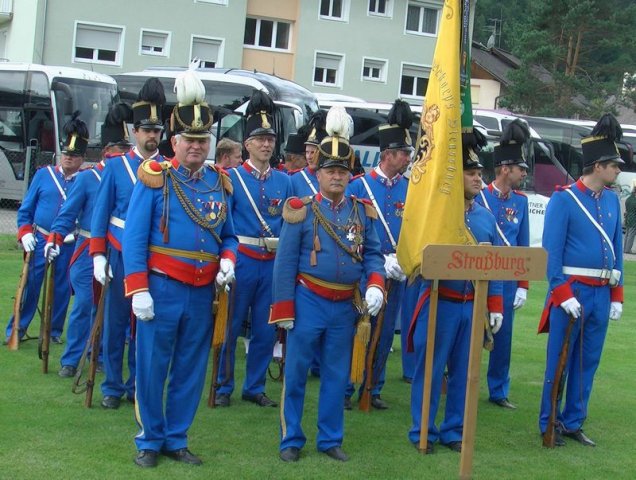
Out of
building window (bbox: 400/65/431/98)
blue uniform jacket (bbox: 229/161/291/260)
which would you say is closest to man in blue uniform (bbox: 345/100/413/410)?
blue uniform jacket (bbox: 229/161/291/260)

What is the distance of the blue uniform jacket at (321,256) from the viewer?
6.54 meters

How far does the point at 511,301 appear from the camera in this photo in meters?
8.70

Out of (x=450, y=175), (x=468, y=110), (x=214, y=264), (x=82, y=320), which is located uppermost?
(x=468, y=110)

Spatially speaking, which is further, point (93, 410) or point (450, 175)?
point (93, 410)

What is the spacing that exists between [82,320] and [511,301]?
348 centimetres

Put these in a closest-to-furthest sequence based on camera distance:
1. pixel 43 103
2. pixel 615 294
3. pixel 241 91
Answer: pixel 615 294, pixel 43 103, pixel 241 91

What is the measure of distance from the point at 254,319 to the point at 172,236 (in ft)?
6.32

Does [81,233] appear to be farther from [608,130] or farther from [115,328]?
[608,130]

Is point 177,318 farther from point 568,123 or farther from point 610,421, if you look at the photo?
point 568,123

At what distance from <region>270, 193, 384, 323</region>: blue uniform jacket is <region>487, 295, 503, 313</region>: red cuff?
89 cm

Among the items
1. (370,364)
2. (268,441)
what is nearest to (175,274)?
(268,441)

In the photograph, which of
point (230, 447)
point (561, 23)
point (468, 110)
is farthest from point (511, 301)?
point (561, 23)

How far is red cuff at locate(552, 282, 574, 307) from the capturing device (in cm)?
726

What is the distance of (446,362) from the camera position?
7109mm
